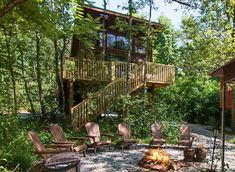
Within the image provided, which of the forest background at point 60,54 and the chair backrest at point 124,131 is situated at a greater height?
the forest background at point 60,54

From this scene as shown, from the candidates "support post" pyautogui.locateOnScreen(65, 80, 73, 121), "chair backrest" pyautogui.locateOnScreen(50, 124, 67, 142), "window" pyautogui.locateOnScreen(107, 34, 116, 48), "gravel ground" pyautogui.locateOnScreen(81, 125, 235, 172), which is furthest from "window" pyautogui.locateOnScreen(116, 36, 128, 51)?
"chair backrest" pyautogui.locateOnScreen(50, 124, 67, 142)

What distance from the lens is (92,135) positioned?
10.1 metres

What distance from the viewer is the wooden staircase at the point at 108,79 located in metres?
14.0

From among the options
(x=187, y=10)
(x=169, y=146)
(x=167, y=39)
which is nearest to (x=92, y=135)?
(x=169, y=146)

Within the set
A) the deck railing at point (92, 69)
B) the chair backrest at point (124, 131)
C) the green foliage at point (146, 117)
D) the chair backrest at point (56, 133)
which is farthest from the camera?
the deck railing at point (92, 69)

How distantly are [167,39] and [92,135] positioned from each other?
1116 inches

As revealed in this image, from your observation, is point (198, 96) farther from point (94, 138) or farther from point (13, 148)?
point (13, 148)

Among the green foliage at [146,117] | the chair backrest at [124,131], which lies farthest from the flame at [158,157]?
the green foliage at [146,117]

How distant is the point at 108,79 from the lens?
15.8 m

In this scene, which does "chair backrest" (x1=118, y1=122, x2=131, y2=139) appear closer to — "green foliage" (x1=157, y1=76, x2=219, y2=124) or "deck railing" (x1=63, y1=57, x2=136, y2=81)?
"deck railing" (x1=63, y1=57, x2=136, y2=81)

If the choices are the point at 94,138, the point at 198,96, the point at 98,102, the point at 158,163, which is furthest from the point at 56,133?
the point at 198,96

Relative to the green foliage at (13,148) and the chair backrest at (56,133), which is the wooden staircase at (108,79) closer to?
the chair backrest at (56,133)

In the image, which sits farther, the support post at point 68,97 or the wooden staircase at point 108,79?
the support post at point 68,97

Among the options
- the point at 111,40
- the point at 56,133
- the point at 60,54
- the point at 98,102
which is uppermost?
the point at 111,40
